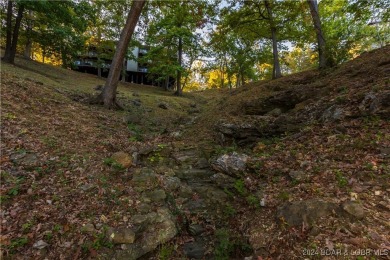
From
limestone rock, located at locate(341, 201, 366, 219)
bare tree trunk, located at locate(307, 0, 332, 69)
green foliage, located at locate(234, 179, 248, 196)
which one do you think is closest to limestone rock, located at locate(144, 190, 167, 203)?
green foliage, located at locate(234, 179, 248, 196)

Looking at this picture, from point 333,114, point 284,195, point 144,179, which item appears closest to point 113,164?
point 144,179

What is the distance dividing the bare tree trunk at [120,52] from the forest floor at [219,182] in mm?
2777

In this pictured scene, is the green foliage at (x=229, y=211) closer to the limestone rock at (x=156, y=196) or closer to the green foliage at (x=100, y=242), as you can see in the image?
the limestone rock at (x=156, y=196)

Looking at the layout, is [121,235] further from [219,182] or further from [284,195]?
[284,195]

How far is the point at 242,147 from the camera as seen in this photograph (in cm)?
680

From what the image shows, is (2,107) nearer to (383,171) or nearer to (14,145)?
(14,145)

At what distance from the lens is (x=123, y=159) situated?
19.5 ft

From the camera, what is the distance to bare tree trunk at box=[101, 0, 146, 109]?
32.8ft

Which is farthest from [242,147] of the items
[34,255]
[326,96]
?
[34,255]

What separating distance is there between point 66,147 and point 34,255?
3.13 meters

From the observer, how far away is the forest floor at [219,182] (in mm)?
3486

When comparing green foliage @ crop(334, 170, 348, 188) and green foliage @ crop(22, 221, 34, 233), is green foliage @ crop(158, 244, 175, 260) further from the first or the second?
green foliage @ crop(334, 170, 348, 188)

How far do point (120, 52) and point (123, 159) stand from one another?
21.2 ft

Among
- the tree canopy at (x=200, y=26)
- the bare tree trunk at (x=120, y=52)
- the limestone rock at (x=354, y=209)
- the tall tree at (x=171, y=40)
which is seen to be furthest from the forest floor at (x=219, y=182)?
the tall tree at (x=171, y=40)
